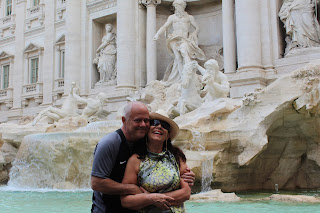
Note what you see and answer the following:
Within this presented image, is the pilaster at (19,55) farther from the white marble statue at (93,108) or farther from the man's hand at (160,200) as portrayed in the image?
the man's hand at (160,200)

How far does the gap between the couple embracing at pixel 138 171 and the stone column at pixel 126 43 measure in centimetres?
1256

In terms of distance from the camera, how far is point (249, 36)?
38.9 ft

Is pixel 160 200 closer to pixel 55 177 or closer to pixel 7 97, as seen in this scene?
pixel 55 177

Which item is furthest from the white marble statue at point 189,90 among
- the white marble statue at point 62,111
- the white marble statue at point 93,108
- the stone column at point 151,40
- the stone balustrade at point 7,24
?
the stone balustrade at point 7,24

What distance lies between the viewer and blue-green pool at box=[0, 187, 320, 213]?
5.04 m

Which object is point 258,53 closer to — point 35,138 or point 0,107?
point 35,138

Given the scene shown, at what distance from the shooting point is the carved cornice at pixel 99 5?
16428mm

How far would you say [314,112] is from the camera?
6.90m

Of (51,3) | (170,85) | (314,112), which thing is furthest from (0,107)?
(314,112)

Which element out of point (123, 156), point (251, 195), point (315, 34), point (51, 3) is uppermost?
point (51, 3)

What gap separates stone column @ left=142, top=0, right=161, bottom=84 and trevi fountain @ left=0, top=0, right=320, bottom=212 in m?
0.04

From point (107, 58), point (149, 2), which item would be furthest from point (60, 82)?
point (149, 2)

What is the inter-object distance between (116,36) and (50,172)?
8970mm

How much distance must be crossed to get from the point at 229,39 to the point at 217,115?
5716mm
